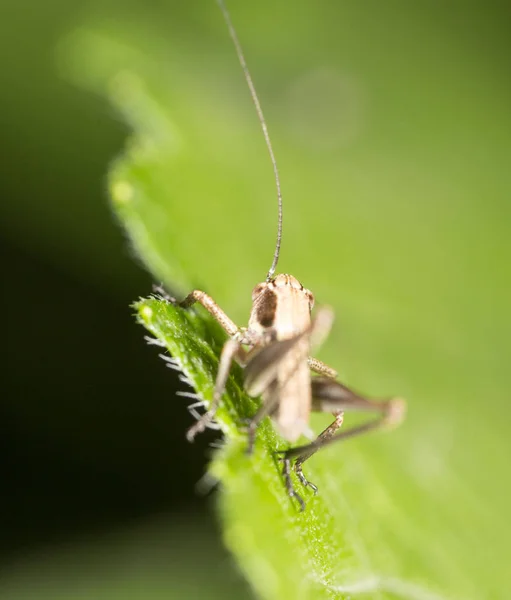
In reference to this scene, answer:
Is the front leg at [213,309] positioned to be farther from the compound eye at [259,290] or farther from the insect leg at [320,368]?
the insect leg at [320,368]

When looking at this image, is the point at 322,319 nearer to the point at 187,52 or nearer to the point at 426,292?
the point at 426,292

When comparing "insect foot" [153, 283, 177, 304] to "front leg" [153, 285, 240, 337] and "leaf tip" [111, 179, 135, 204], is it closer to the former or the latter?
"front leg" [153, 285, 240, 337]

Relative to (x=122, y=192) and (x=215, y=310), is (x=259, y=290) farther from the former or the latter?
(x=122, y=192)

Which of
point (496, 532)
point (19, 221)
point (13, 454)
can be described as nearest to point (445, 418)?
point (496, 532)

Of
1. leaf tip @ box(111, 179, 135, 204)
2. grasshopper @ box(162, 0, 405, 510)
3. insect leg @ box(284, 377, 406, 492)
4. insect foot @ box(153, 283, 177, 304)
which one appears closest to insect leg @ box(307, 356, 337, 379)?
grasshopper @ box(162, 0, 405, 510)

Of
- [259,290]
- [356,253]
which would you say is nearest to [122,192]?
[259,290]
